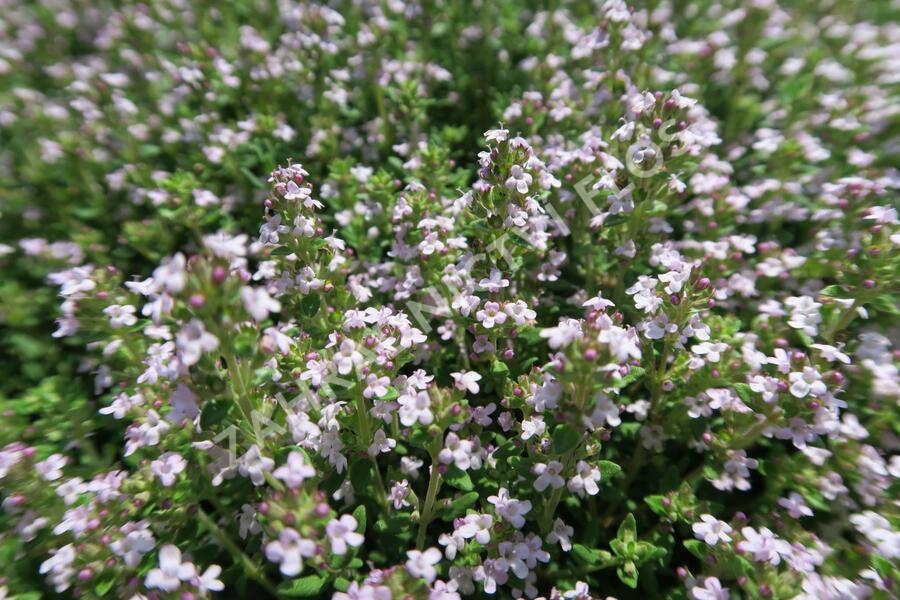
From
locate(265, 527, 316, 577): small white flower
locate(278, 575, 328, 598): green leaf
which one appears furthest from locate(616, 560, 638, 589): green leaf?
locate(265, 527, 316, 577): small white flower

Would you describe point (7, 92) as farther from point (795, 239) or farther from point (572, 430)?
point (795, 239)

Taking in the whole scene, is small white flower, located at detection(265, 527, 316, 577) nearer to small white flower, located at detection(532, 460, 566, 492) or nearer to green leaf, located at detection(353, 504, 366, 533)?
green leaf, located at detection(353, 504, 366, 533)

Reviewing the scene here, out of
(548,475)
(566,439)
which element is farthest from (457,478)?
(566,439)

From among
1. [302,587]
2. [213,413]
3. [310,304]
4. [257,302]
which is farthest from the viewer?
[310,304]

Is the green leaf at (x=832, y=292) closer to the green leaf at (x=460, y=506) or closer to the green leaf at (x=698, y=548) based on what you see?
the green leaf at (x=698, y=548)

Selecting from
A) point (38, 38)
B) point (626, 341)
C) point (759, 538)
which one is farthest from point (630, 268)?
point (38, 38)

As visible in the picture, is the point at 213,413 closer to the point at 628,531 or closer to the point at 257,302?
the point at 257,302
